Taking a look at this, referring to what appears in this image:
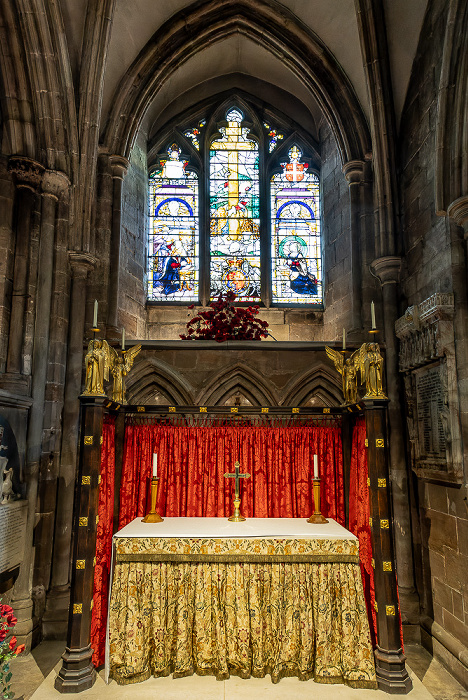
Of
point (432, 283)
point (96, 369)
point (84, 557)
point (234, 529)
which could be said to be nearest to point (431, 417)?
point (432, 283)

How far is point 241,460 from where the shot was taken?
5.89 meters

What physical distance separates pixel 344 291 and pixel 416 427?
2.49m

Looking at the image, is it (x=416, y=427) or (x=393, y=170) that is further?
(x=393, y=170)

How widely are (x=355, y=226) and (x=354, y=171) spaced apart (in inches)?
29.1

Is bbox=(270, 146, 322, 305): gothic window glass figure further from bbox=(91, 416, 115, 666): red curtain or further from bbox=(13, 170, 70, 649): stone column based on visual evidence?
bbox=(91, 416, 115, 666): red curtain

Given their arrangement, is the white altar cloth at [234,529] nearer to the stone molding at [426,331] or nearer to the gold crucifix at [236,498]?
the gold crucifix at [236,498]

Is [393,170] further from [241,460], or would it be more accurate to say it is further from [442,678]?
[442,678]

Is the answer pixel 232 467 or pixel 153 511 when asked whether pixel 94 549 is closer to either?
pixel 153 511

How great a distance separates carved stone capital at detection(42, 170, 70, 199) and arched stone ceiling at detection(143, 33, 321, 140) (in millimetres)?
2987

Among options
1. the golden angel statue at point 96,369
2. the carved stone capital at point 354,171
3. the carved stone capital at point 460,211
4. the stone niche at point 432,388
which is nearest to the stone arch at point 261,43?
the carved stone capital at point 354,171

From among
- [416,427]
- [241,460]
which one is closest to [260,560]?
[241,460]

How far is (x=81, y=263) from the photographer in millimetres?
6488

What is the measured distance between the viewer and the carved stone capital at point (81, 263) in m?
6.43

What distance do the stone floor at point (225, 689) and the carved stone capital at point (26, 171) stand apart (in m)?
4.82
